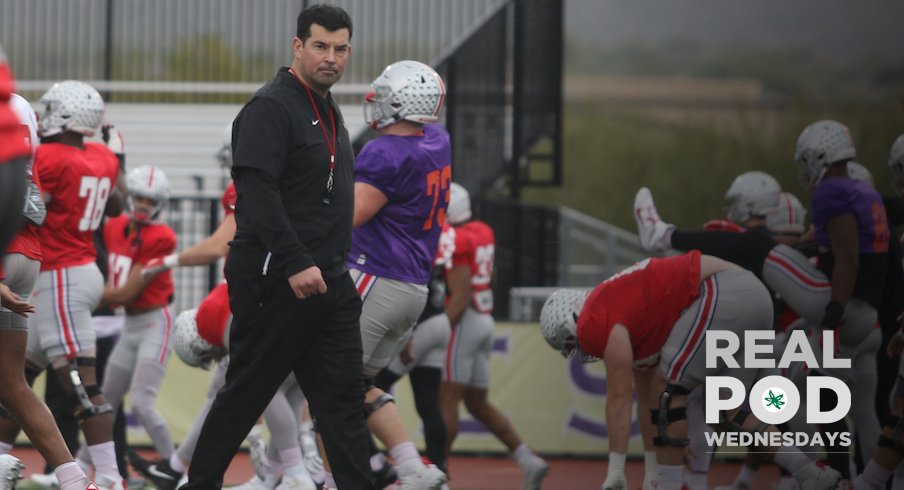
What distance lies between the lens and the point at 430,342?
366 inches

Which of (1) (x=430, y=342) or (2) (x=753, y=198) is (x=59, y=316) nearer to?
(1) (x=430, y=342)

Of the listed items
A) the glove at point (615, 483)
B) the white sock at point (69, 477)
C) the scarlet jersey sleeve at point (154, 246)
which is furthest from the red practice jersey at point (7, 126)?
the scarlet jersey sleeve at point (154, 246)

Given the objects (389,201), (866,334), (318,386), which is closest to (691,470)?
(866,334)

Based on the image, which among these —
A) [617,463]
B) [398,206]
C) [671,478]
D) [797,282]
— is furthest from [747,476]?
[398,206]

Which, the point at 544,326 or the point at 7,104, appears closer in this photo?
the point at 7,104

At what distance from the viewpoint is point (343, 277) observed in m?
6.04

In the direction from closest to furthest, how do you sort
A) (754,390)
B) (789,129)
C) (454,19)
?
(754,390)
(454,19)
(789,129)

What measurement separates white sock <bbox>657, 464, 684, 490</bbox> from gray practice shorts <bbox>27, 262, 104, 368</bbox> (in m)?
3.13

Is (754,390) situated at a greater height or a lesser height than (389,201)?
lesser

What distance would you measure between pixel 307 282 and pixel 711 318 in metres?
2.43

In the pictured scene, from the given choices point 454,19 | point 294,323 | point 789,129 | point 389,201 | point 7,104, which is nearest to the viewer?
point 7,104

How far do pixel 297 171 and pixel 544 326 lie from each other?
1992 mm

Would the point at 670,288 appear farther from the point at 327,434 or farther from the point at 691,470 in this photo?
the point at 327,434

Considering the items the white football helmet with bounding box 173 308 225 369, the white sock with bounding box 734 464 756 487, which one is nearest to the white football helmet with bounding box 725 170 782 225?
the white sock with bounding box 734 464 756 487
